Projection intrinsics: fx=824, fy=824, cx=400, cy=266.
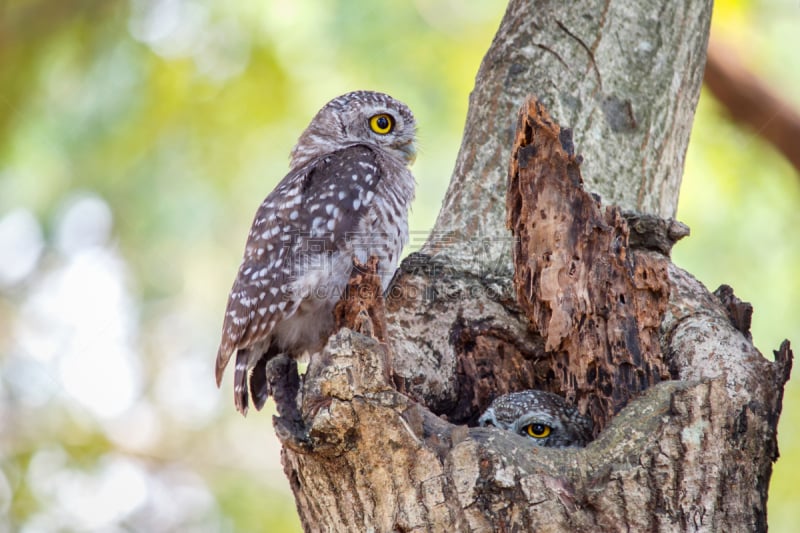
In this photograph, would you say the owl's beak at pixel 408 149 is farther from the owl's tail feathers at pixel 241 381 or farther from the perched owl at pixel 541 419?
the perched owl at pixel 541 419

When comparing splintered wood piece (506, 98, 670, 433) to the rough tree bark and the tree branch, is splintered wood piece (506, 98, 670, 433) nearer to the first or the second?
the rough tree bark

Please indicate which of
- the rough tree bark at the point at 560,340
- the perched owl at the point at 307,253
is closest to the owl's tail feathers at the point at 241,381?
the perched owl at the point at 307,253

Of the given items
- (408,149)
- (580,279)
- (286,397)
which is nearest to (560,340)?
(580,279)

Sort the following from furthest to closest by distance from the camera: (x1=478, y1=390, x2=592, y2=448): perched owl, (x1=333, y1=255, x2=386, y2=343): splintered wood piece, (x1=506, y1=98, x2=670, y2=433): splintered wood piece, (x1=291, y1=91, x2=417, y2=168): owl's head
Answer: (x1=291, y1=91, x2=417, y2=168): owl's head → (x1=478, y1=390, x2=592, y2=448): perched owl → (x1=506, y1=98, x2=670, y2=433): splintered wood piece → (x1=333, y1=255, x2=386, y2=343): splintered wood piece

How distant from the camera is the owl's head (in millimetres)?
4918

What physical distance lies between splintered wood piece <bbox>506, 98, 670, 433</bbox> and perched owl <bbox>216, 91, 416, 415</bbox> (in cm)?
89

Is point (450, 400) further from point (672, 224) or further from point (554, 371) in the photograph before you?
point (672, 224)

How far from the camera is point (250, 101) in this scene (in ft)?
22.6

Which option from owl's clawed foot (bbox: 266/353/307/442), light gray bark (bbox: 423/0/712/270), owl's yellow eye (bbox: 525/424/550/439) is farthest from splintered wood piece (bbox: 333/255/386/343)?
light gray bark (bbox: 423/0/712/270)

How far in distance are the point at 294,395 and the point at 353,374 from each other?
351 mm

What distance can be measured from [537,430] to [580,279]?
65cm

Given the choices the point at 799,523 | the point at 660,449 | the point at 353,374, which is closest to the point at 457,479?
the point at 353,374

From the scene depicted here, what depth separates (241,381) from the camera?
4055 millimetres

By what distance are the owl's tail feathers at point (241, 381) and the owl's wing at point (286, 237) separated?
0.01 metres
